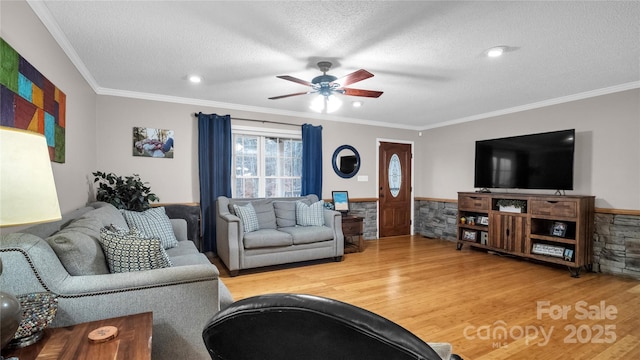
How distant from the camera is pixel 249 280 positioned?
3.46m

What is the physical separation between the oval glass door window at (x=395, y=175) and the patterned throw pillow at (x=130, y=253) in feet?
16.8

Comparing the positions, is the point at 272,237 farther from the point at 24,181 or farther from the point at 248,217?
the point at 24,181

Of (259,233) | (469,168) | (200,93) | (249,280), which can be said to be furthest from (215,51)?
(469,168)

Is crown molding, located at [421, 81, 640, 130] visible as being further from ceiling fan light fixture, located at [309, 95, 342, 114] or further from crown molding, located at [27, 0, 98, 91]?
crown molding, located at [27, 0, 98, 91]

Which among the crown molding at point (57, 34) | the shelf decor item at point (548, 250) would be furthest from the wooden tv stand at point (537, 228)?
the crown molding at point (57, 34)

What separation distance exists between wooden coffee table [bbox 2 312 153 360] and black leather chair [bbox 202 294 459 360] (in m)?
0.69

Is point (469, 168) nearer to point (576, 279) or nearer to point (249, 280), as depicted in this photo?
point (576, 279)

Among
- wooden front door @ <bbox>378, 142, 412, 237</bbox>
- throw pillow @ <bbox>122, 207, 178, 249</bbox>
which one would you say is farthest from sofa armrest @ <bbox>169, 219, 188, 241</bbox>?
wooden front door @ <bbox>378, 142, 412, 237</bbox>

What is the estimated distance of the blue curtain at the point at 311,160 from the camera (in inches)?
202

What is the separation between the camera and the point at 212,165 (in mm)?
4410

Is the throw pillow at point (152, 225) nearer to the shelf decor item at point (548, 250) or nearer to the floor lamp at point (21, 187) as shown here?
the floor lamp at point (21, 187)

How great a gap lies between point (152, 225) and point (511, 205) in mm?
4839

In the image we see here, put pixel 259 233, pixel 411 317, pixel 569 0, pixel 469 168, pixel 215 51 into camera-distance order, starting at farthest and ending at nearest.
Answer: pixel 469 168
pixel 259 233
pixel 215 51
pixel 411 317
pixel 569 0

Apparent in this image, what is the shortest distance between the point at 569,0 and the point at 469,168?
12.8 ft
